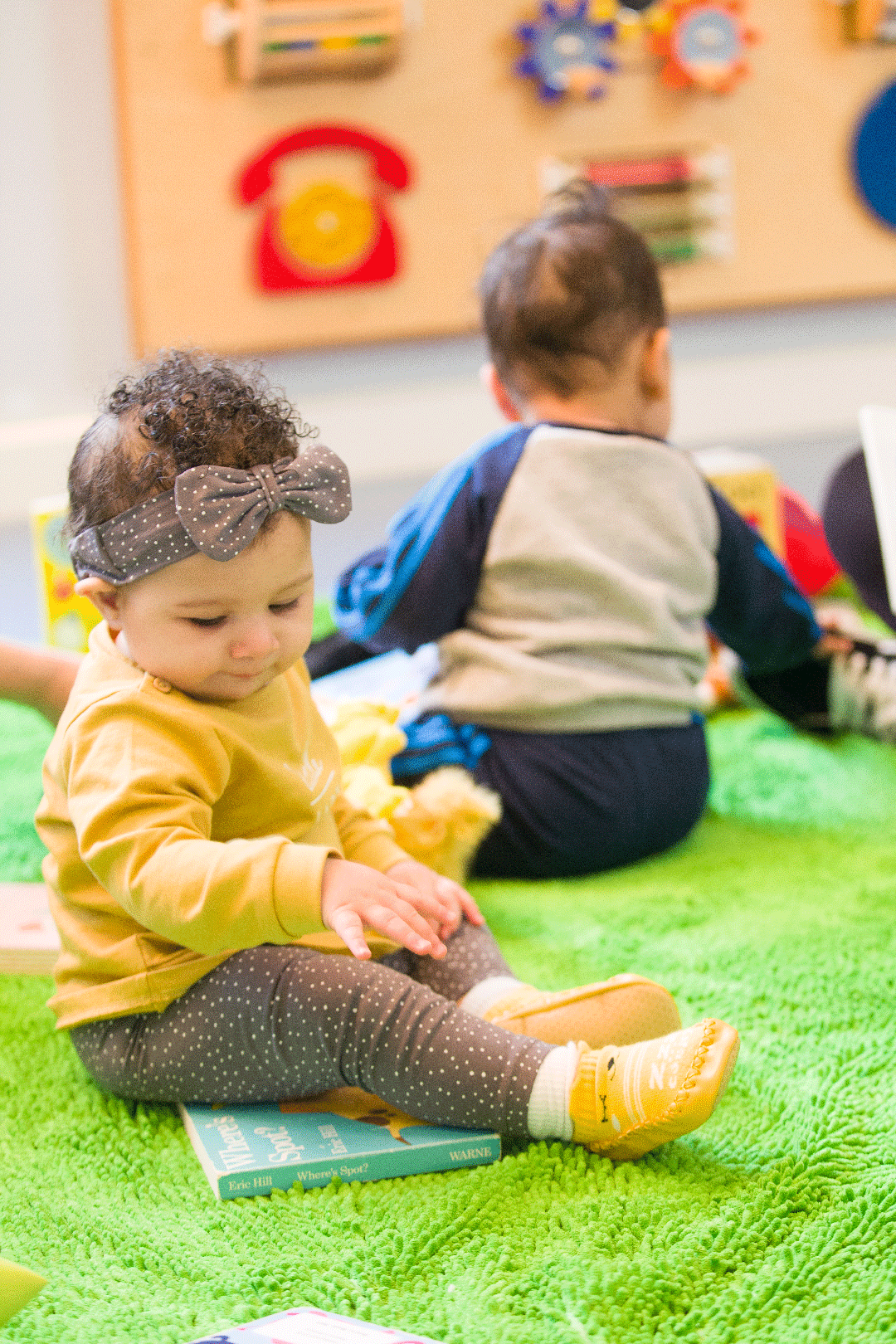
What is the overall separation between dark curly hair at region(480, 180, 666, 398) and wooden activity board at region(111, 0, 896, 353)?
2.88 ft

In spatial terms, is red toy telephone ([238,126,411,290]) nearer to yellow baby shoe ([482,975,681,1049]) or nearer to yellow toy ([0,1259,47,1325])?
yellow baby shoe ([482,975,681,1049])

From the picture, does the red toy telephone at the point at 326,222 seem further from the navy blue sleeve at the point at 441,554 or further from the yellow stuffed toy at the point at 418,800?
the yellow stuffed toy at the point at 418,800

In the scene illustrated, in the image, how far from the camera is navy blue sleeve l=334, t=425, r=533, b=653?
1.17 m

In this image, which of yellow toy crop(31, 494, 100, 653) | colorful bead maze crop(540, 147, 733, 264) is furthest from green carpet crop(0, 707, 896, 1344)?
colorful bead maze crop(540, 147, 733, 264)

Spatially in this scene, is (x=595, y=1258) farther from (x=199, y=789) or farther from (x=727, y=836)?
(x=727, y=836)

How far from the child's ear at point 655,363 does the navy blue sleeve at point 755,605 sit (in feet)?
0.37

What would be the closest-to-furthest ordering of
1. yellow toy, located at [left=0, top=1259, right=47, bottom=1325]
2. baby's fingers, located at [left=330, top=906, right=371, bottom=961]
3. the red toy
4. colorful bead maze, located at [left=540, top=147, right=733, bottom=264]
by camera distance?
yellow toy, located at [left=0, top=1259, right=47, bottom=1325]
baby's fingers, located at [left=330, top=906, right=371, bottom=961]
the red toy
colorful bead maze, located at [left=540, top=147, right=733, bottom=264]

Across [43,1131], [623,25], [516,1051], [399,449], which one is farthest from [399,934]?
[623,25]

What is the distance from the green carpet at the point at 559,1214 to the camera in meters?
0.60

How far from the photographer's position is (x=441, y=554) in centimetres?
117

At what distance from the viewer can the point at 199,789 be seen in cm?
75

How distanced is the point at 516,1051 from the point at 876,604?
81 cm

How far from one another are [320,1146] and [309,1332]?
18 centimetres

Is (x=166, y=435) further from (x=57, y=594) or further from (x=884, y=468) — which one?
(x=57, y=594)
